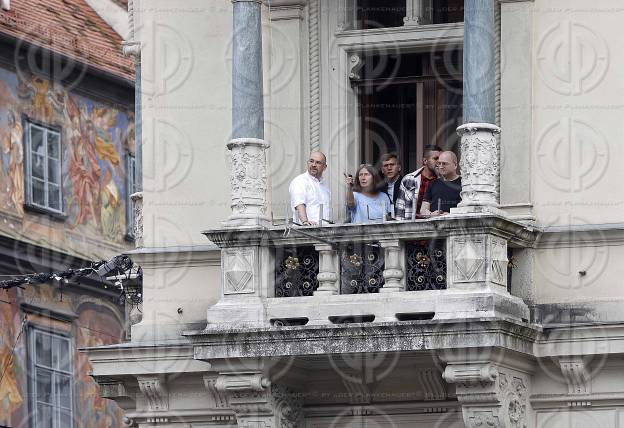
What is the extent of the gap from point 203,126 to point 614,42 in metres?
4.42

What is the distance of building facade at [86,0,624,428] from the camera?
90.5 feet

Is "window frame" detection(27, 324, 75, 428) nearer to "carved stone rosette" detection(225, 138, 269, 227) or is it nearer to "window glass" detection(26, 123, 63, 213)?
"window glass" detection(26, 123, 63, 213)

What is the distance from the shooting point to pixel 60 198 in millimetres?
46438

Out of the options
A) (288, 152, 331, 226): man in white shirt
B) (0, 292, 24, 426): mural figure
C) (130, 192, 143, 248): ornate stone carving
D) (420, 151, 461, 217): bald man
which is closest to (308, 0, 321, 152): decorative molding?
(288, 152, 331, 226): man in white shirt

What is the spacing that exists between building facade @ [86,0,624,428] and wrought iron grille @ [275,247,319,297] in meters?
0.02

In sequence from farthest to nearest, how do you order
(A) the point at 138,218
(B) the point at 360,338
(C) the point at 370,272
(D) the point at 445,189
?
(A) the point at 138,218
(D) the point at 445,189
(C) the point at 370,272
(B) the point at 360,338

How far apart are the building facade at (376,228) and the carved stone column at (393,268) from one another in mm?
19

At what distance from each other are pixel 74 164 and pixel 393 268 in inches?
772

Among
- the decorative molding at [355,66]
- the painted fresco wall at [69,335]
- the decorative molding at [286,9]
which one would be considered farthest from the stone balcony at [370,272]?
the painted fresco wall at [69,335]

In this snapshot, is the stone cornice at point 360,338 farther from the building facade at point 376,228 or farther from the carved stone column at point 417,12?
the carved stone column at point 417,12

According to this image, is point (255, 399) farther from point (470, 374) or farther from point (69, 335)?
point (69, 335)

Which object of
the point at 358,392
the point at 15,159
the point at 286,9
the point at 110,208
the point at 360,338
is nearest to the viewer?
the point at 360,338

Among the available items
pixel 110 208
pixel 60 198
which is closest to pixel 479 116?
pixel 60 198

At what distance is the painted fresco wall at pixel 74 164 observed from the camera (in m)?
44.9
